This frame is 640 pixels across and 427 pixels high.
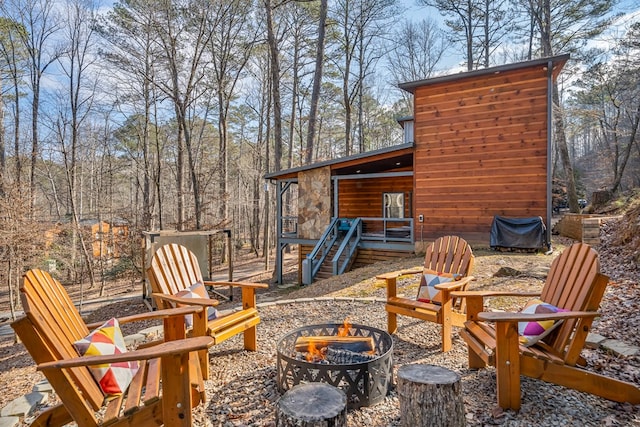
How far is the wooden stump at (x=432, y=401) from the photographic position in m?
1.77

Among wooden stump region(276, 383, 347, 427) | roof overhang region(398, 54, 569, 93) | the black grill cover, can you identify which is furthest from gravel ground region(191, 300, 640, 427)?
roof overhang region(398, 54, 569, 93)

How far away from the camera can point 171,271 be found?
3.08 m

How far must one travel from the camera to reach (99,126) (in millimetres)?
16203

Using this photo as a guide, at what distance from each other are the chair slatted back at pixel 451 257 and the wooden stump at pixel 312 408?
2301 millimetres

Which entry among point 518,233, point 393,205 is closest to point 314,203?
point 393,205

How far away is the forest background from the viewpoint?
37.8ft

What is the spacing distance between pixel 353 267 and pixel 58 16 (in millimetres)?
12616

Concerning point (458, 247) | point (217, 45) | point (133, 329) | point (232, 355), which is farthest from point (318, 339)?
point (217, 45)

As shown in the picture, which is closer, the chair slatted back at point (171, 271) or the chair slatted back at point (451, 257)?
the chair slatted back at point (171, 271)

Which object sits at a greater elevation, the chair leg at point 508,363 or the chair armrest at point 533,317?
the chair armrest at point 533,317

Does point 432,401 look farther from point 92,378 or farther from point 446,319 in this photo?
point 92,378

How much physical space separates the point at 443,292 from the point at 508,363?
1.00 metres

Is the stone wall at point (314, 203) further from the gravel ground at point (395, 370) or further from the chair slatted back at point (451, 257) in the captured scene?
the chair slatted back at point (451, 257)

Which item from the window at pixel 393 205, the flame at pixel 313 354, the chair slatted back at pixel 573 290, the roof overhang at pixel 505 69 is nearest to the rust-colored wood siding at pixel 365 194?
the window at pixel 393 205
